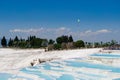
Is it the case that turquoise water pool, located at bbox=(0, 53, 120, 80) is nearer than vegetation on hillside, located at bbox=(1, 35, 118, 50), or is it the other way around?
turquoise water pool, located at bbox=(0, 53, 120, 80)

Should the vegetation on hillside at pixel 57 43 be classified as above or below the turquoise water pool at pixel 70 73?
above

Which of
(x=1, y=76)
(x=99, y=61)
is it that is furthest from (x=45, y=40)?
(x=1, y=76)

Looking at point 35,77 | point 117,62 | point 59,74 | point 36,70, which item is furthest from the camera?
point 117,62

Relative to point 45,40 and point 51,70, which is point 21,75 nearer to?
point 51,70

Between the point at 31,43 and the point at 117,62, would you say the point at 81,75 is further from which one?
the point at 31,43

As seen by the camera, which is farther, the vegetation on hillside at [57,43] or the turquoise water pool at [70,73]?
the vegetation on hillside at [57,43]

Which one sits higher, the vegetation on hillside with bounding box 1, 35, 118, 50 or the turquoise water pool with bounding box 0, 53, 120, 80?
the vegetation on hillside with bounding box 1, 35, 118, 50

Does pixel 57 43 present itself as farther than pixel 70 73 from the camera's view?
Yes

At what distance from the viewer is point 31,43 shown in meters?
58.8

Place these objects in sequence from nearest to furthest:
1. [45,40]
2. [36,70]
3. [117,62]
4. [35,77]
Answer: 1. [35,77]
2. [36,70]
3. [117,62]
4. [45,40]

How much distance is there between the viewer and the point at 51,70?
1656 cm

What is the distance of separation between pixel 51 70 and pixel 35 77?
238 cm

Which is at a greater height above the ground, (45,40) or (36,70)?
(45,40)

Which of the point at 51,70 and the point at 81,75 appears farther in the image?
the point at 51,70
